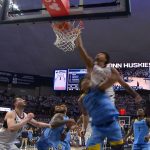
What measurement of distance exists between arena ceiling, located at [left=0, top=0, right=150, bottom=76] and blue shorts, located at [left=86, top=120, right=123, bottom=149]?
20.5 m

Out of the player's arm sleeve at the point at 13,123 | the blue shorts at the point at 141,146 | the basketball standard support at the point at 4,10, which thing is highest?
the basketball standard support at the point at 4,10

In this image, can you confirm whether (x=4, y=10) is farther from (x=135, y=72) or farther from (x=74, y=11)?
(x=135, y=72)

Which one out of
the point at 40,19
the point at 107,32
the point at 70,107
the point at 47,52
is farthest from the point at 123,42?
the point at 40,19

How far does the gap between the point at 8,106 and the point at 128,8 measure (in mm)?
27606

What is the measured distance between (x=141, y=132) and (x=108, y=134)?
4281mm

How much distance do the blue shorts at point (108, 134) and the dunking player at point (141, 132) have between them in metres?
3.86

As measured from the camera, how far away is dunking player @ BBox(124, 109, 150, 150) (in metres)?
8.98

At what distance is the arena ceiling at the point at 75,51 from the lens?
90.1 ft

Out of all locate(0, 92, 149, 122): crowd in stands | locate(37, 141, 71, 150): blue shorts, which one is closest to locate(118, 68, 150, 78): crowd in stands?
locate(0, 92, 149, 122): crowd in stands

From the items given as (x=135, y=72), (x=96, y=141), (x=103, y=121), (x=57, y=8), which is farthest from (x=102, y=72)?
(x=135, y=72)

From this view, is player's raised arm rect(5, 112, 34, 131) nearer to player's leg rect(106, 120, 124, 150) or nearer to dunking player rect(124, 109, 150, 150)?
player's leg rect(106, 120, 124, 150)

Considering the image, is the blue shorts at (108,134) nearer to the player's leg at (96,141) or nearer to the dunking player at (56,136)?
the player's leg at (96,141)

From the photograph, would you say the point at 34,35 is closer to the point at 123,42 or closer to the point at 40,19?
the point at 123,42

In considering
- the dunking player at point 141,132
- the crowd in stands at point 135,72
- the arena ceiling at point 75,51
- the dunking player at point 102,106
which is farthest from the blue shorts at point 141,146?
the crowd in stands at point 135,72
